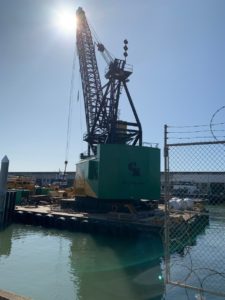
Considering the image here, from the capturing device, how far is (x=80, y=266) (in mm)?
13625

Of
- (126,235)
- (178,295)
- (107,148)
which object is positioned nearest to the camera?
(178,295)

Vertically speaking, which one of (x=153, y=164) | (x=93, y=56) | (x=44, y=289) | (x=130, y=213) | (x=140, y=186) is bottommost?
(x=44, y=289)

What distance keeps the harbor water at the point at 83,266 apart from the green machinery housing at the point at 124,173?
4320mm

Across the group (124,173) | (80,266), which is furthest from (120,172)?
(80,266)

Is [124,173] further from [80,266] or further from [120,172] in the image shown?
[80,266]

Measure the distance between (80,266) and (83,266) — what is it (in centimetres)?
14

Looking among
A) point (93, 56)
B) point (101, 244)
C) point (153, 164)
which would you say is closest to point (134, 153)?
point (153, 164)

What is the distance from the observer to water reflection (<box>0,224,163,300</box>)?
10.1 meters

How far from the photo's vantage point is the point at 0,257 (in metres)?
14.9

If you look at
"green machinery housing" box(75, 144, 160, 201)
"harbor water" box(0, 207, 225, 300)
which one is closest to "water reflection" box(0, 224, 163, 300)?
"harbor water" box(0, 207, 225, 300)

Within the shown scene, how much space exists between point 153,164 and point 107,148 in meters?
3.93

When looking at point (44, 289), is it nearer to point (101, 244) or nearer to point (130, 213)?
point (101, 244)

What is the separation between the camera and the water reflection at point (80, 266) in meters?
10.1

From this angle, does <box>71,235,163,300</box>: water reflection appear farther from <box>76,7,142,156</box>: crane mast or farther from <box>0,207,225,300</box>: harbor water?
<box>76,7,142,156</box>: crane mast
